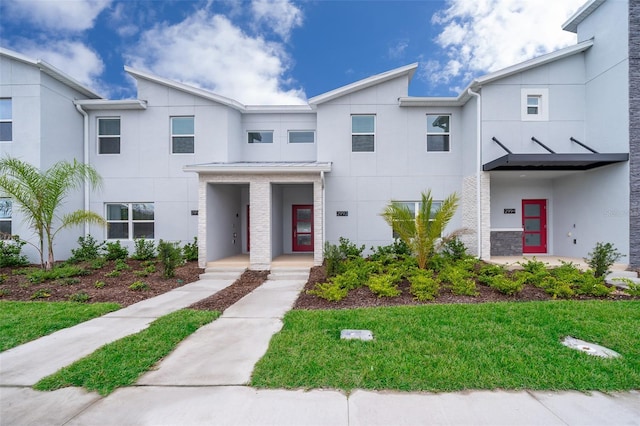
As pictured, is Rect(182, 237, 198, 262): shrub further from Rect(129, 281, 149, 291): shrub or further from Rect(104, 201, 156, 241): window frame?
Rect(129, 281, 149, 291): shrub

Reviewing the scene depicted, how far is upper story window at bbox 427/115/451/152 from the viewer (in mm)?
11992

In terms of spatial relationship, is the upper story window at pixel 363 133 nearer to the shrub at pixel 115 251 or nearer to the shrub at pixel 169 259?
the shrub at pixel 169 259

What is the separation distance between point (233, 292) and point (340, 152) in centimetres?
681

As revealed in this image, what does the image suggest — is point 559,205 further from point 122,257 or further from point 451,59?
point 122,257

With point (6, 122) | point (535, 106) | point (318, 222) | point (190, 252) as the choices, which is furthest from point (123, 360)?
point (535, 106)

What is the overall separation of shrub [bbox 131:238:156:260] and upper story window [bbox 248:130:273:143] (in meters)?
5.86

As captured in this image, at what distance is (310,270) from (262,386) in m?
6.39

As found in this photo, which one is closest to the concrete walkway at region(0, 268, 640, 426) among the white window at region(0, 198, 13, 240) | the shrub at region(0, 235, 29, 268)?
the shrub at region(0, 235, 29, 268)

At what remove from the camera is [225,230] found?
38.7 feet

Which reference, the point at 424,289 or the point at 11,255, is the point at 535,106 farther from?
the point at 11,255

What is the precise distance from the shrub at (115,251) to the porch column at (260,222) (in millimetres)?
5441

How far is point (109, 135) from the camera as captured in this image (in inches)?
490

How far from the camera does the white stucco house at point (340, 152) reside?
10.2 meters

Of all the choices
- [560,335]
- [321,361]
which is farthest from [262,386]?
[560,335]
